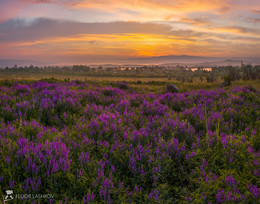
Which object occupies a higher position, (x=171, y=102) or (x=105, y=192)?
(x=171, y=102)

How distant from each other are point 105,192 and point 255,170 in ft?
7.22

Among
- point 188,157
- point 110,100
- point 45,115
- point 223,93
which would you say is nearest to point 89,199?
point 188,157

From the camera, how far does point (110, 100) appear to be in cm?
829

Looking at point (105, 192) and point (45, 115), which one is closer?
point (105, 192)

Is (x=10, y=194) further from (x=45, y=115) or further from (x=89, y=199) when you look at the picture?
(x=45, y=115)

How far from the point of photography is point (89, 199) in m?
2.54

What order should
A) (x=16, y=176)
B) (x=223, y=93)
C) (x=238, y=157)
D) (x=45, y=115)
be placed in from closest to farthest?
(x=16, y=176) → (x=238, y=157) → (x=45, y=115) → (x=223, y=93)

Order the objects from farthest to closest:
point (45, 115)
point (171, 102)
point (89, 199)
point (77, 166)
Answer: point (171, 102), point (45, 115), point (77, 166), point (89, 199)

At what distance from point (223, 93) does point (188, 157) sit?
22.0 ft

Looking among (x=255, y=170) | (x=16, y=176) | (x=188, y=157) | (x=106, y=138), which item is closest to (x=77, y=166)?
(x=16, y=176)

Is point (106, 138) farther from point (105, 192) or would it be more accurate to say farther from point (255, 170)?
point (255, 170)

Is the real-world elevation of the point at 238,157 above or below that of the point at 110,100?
below

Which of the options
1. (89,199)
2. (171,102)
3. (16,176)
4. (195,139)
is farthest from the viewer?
(171,102)

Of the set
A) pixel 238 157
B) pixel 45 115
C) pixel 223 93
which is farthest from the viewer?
pixel 223 93
